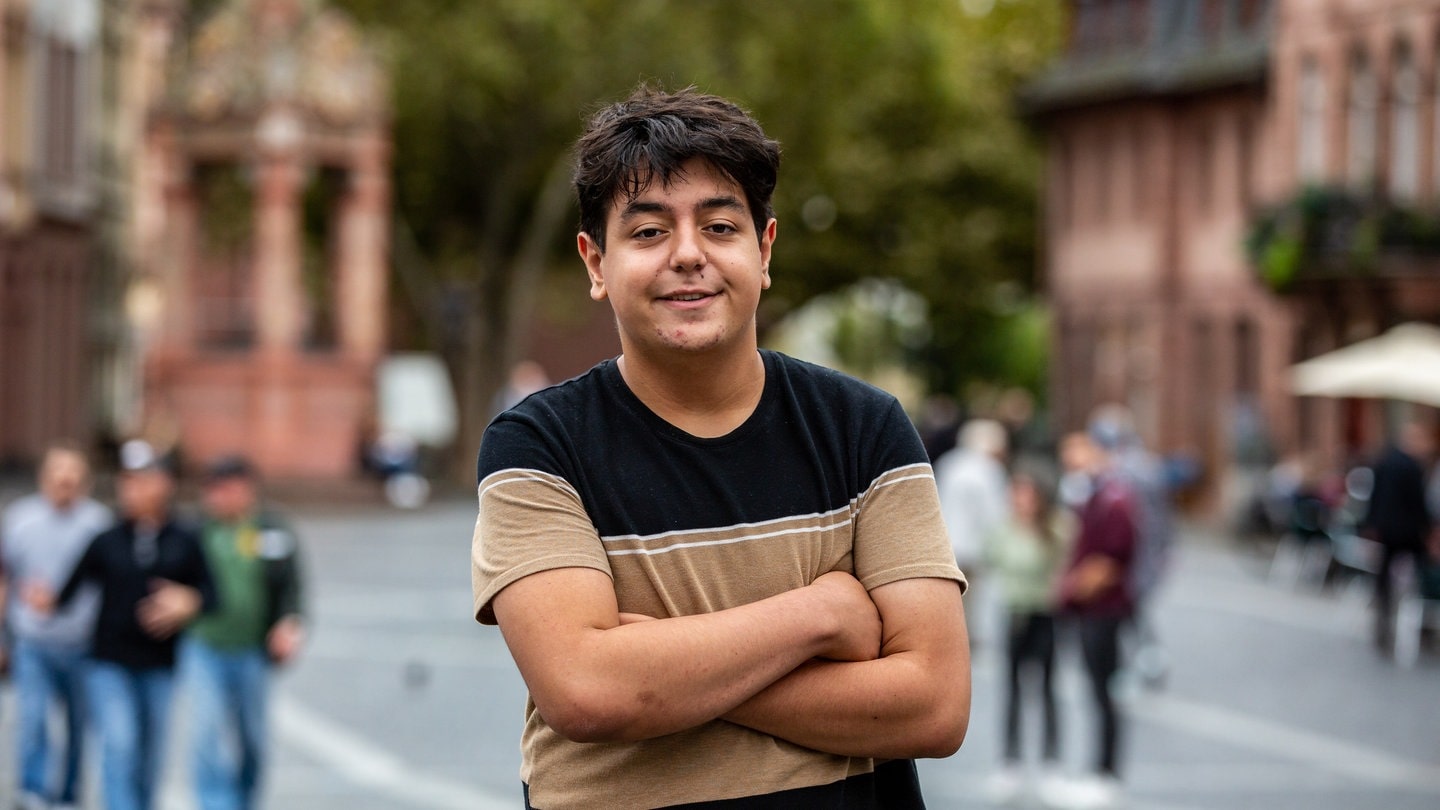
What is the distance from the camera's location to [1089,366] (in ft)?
177

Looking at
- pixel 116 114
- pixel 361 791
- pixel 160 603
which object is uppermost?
pixel 116 114

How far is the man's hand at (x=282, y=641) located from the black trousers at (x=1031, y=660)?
12.2 feet

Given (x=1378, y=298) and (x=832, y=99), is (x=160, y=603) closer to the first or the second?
(x=1378, y=298)

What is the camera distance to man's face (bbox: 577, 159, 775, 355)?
343 cm

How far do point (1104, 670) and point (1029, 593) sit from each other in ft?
2.86

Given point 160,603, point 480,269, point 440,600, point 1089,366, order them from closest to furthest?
point 160,603
point 440,600
point 480,269
point 1089,366

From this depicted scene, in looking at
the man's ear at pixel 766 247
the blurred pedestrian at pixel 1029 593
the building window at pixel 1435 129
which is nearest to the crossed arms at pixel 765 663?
the man's ear at pixel 766 247

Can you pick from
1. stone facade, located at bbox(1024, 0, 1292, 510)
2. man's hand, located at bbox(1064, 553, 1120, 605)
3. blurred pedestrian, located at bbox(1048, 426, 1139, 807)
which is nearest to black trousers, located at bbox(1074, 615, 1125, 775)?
blurred pedestrian, located at bbox(1048, 426, 1139, 807)

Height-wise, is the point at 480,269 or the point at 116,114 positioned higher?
the point at 116,114

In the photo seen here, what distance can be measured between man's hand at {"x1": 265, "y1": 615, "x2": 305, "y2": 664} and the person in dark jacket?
1224 centimetres

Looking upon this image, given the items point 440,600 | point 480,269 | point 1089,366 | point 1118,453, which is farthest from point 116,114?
point 1118,453

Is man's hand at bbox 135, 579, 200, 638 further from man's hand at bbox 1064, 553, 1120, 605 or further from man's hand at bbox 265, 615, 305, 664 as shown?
man's hand at bbox 1064, 553, 1120, 605

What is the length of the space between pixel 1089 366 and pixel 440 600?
103ft

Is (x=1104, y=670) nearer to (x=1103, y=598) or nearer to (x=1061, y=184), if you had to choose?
(x=1103, y=598)
